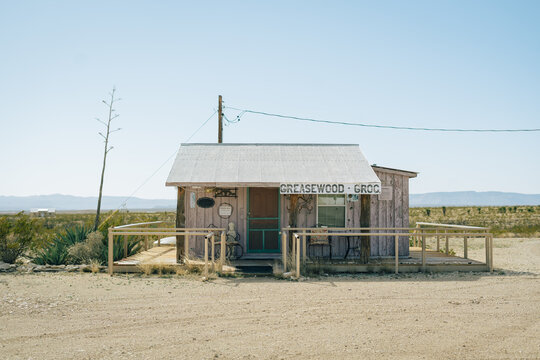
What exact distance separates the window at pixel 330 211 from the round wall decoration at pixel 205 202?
2.99m

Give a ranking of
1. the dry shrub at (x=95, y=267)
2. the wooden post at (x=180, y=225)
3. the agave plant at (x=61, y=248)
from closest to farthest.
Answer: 1. the dry shrub at (x=95, y=267)
2. the wooden post at (x=180, y=225)
3. the agave plant at (x=61, y=248)

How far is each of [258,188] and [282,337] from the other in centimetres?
746

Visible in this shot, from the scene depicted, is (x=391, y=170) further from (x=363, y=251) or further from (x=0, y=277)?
(x=0, y=277)

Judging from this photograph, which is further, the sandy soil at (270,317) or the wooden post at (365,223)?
the wooden post at (365,223)

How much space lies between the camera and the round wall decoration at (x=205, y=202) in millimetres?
13141

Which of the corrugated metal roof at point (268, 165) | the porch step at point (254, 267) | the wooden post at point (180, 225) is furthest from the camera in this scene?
the corrugated metal roof at point (268, 165)

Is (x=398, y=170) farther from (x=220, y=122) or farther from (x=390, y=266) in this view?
(x=220, y=122)

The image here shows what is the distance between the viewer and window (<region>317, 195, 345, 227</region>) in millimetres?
13414

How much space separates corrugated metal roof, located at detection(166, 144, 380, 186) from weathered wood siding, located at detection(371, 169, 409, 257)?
1.03 m

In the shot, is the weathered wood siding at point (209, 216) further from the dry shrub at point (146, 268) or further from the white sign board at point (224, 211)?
the dry shrub at point (146, 268)

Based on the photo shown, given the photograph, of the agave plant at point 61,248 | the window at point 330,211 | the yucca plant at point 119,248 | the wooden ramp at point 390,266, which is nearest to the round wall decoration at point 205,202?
the yucca plant at point 119,248

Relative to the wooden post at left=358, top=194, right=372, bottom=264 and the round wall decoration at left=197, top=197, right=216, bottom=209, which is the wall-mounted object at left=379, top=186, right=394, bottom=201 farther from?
the round wall decoration at left=197, top=197, right=216, bottom=209

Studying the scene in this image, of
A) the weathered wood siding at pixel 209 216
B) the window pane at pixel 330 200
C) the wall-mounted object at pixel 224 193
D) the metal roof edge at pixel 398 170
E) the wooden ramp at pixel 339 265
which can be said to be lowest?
the wooden ramp at pixel 339 265

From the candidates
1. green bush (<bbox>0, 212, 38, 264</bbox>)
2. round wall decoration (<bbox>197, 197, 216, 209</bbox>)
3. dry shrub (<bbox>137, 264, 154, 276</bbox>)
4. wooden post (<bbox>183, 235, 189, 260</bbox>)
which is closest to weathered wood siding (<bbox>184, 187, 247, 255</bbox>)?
round wall decoration (<bbox>197, 197, 216, 209</bbox>)
